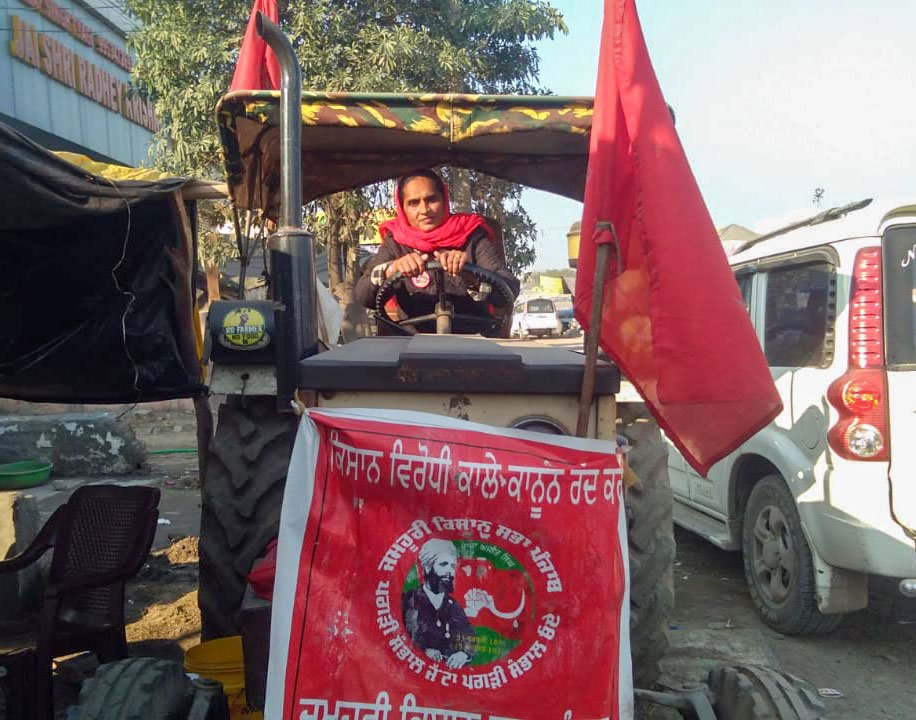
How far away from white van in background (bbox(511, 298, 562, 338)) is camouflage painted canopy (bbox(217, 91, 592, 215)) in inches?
1293

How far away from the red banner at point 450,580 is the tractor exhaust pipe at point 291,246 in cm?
75

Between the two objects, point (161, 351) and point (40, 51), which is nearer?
point (161, 351)

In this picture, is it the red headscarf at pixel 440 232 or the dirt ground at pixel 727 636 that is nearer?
the dirt ground at pixel 727 636

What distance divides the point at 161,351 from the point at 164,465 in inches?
225

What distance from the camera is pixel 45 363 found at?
4523mm

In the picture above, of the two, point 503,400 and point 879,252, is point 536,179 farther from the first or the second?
point 503,400

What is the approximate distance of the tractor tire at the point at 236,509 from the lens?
3145 millimetres

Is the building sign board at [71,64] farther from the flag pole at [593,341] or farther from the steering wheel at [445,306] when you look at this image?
the flag pole at [593,341]

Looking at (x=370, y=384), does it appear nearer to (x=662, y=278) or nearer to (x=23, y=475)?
(x=662, y=278)

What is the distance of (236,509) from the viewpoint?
318cm

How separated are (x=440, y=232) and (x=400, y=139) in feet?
2.14

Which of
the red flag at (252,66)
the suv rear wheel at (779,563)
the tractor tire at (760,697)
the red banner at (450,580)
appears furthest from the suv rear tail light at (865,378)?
the red flag at (252,66)

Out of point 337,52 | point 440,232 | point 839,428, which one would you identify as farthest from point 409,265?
point 337,52

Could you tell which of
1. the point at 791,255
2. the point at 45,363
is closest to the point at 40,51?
the point at 45,363
